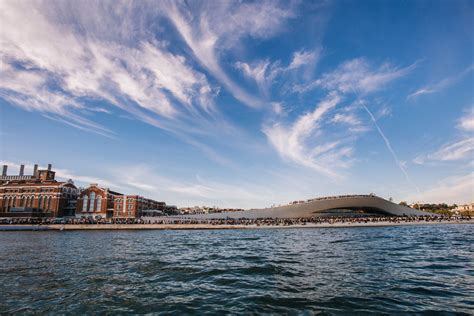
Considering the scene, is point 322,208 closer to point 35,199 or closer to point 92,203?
point 92,203

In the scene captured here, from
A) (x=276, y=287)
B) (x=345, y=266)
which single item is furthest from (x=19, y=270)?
(x=345, y=266)

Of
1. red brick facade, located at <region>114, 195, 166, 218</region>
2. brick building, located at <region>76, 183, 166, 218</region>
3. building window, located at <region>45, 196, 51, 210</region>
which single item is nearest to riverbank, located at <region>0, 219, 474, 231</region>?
building window, located at <region>45, 196, 51, 210</region>

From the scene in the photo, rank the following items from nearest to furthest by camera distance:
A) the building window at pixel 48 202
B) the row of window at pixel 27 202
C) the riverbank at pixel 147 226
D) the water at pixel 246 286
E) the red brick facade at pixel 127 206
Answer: the water at pixel 246 286
the riverbank at pixel 147 226
the building window at pixel 48 202
the row of window at pixel 27 202
the red brick facade at pixel 127 206

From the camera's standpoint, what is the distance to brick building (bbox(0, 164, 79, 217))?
98750 millimetres

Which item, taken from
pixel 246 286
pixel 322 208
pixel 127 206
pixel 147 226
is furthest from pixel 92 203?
pixel 246 286

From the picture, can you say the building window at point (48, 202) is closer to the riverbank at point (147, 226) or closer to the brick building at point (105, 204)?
the brick building at point (105, 204)

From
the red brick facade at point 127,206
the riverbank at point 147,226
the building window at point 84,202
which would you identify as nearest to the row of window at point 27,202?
the building window at point 84,202

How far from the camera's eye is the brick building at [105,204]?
102 meters

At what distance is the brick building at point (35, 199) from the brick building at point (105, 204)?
670cm

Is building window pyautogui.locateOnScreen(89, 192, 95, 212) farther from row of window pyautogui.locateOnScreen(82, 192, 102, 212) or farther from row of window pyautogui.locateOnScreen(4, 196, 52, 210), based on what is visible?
row of window pyautogui.locateOnScreen(4, 196, 52, 210)

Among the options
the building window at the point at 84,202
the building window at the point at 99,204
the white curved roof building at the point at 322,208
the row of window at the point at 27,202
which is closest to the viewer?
the row of window at the point at 27,202

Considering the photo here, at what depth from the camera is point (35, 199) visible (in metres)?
101

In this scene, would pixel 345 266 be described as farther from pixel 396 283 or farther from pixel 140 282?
pixel 140 282

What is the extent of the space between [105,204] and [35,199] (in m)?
23.9
